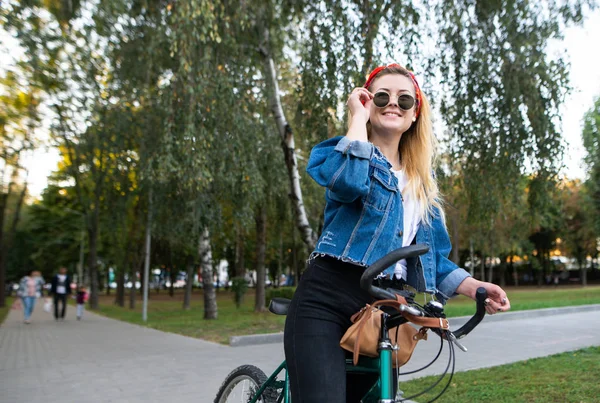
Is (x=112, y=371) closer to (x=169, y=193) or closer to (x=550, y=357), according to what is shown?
(x=550, y=357)

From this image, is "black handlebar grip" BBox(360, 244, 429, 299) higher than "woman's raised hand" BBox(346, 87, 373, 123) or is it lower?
lower

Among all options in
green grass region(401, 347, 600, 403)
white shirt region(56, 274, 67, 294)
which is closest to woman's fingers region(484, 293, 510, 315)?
green grass region(401, 347, 600, 403)

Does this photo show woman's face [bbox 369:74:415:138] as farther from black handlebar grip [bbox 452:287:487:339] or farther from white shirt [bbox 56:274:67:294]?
white shirt [bbox 56:274:67:294]

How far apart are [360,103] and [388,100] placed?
13 centimetres

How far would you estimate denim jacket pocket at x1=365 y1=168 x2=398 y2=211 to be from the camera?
2.03 meters

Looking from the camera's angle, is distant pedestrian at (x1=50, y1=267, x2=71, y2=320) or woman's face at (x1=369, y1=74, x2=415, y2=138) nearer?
woman's face at (x1=369, y1=74, x2=415, y2=138)

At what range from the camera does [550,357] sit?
7.95 metres

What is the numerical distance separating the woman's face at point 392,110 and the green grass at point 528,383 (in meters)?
4.01

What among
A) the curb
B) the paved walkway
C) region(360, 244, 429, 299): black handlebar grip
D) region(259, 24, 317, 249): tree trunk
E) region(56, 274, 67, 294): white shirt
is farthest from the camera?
region(56, 274, 67, 294): white shirt

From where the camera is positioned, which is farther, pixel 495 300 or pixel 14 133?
pixel 14 133

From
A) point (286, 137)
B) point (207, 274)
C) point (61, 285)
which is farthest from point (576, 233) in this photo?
point (286, 137)

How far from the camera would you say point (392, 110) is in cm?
223

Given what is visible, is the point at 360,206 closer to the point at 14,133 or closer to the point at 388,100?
the point at 388,100

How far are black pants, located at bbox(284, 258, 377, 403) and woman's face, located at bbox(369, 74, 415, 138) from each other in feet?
1.87
